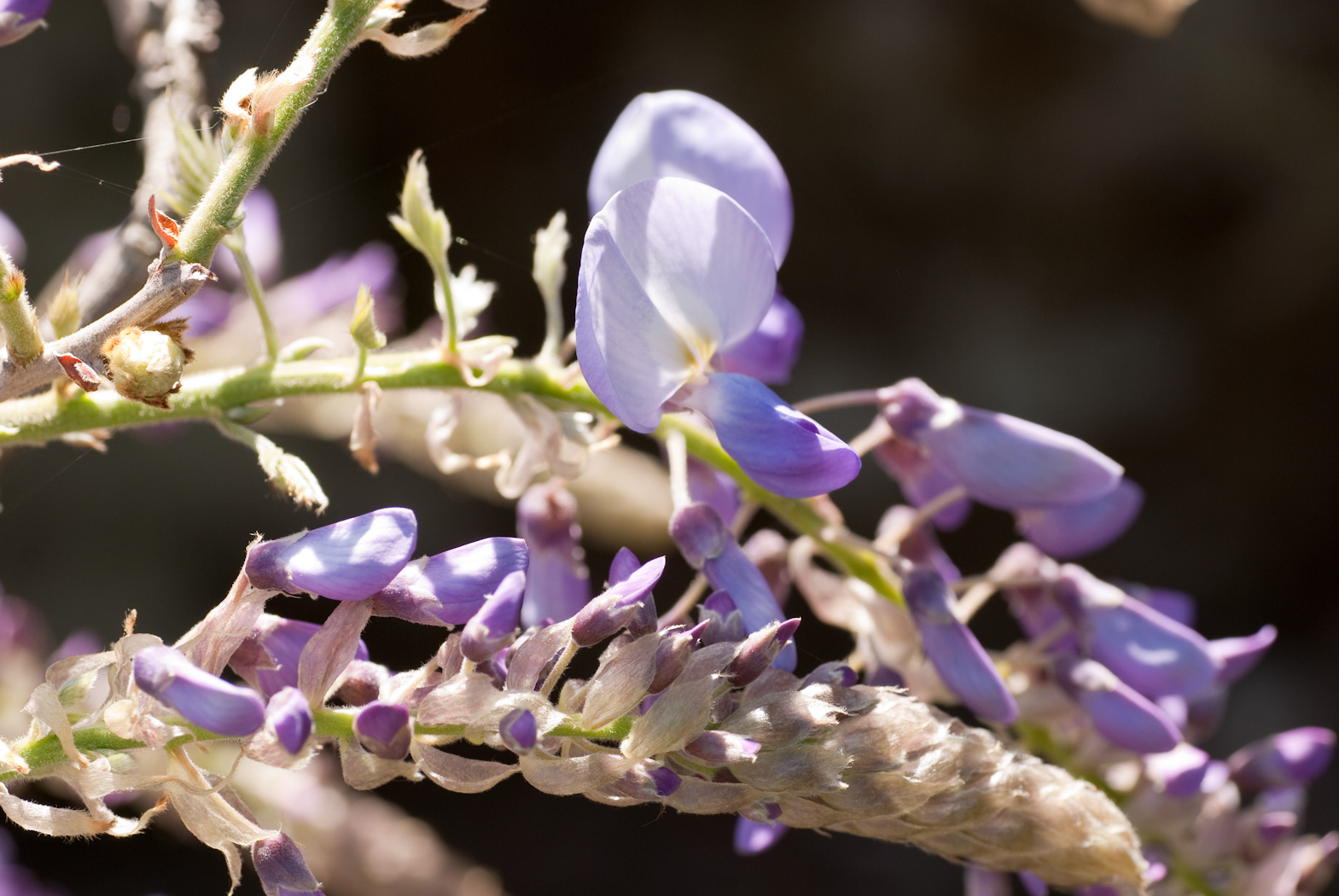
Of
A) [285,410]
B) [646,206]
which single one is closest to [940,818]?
[646,206]

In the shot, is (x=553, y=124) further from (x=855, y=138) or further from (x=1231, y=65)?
(x=1231, y=65)

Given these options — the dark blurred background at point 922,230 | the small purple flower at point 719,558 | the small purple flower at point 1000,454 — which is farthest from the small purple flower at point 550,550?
the dark blurred background at point 922,230

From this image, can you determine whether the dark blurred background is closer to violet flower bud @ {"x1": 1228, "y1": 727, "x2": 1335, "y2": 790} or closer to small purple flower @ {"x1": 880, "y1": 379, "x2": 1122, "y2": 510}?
violet flower bud @ {"x1": 1228, "y1": 727, "x2": 1335, "y2": 790}

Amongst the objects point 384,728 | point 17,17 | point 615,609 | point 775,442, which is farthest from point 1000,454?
point 17,17

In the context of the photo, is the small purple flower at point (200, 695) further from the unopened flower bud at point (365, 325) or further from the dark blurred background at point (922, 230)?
the dark blurred background at point (922, 230)

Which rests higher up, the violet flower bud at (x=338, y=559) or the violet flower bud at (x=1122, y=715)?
the violet flower bud at (x=338, y=559)

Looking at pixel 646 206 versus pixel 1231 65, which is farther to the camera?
pixel 1231 65

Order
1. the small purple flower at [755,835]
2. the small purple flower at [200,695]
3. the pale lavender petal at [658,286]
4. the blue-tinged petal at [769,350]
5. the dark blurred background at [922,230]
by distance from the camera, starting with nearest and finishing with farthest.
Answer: the small purple flower at [200,695]
the pale lavender petal at [658,286]
the small purple flower at [755,835]
the blue-tinged petal at [769,350]
the dark blurred background at [922,230]
